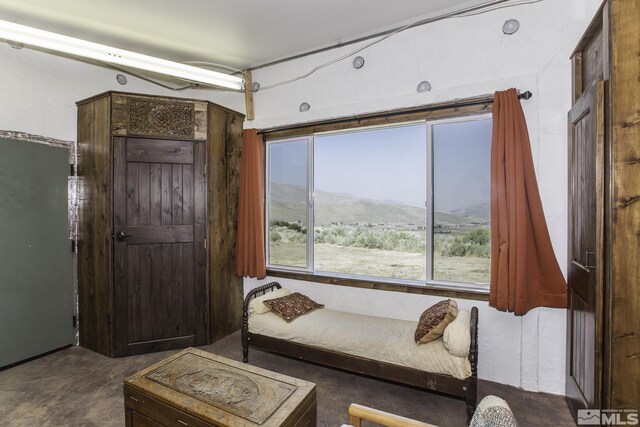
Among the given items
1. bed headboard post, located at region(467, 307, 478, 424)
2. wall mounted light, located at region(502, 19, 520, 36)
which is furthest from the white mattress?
wall mounted light, located at region(502, 19, 520, 36)

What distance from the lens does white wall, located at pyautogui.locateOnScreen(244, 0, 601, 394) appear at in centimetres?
244

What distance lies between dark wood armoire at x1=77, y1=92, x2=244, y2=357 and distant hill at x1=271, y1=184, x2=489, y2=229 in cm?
77

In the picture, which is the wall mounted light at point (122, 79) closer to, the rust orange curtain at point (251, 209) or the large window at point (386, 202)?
the rust orange curtain at point (251, 209)

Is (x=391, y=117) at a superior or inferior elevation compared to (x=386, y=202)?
superior

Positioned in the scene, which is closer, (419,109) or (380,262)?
(419,109)

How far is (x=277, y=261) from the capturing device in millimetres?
3863

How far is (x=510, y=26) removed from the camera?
2551 mm

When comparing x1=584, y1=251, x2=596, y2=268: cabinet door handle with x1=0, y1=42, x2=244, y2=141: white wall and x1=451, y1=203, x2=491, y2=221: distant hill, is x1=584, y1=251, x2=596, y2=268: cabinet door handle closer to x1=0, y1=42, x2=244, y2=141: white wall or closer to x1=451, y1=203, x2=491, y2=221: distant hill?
x1=451, y1=203, x2=491, y2=221: distant hill

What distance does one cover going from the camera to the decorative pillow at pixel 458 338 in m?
2.10

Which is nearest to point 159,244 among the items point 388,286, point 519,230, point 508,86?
point 388,286

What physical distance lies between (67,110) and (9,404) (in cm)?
274

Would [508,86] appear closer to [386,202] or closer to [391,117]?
[391,117]

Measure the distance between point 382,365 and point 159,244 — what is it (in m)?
2.46

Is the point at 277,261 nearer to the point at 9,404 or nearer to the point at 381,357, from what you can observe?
the point at 381,357
